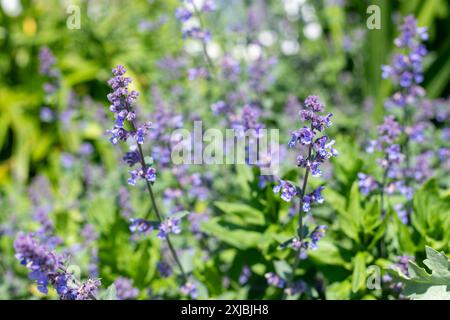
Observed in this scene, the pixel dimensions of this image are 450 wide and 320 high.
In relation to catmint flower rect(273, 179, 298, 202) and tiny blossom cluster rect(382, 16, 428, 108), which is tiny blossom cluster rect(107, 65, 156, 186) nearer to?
catmint flower rect(273, 179, 298, 202)

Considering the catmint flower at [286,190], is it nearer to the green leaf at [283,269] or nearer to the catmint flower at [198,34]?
the green leaf at [283,269]

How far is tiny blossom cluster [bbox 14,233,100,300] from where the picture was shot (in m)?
2.16

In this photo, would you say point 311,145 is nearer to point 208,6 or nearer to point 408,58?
point 408,58

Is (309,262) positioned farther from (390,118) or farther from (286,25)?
(286,25)

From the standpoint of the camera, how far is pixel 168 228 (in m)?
2.65

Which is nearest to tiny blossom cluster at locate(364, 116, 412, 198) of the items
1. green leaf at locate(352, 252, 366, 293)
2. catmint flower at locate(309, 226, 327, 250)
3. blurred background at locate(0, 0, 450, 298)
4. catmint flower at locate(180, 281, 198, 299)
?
green leaf at locate(352, 252, 366, 293)

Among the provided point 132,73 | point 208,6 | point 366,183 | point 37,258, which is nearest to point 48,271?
point 37,258

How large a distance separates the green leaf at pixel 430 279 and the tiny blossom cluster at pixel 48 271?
4.81ft

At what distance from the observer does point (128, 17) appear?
6.97 m

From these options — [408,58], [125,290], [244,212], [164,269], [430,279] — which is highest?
[408,58]

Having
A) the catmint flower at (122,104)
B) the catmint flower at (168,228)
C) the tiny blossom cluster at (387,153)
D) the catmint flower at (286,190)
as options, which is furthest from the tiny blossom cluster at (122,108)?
the tiny blossom cluster at (387,153)

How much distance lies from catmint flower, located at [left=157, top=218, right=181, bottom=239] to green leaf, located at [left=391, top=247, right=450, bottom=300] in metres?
1.10

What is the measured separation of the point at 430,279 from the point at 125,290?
5.45 ft

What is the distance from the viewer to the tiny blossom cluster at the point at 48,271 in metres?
2.16
